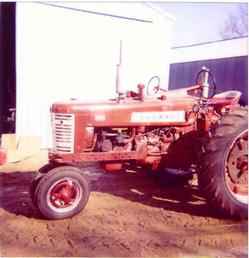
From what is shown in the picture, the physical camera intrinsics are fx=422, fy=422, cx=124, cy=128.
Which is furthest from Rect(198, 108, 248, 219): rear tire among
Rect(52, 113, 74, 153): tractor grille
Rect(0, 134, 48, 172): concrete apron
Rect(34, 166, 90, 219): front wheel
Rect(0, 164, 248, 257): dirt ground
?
Rect(0, 134, 48, 172): concrete apron

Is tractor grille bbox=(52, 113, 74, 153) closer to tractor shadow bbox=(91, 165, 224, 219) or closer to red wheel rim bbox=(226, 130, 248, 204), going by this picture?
tractor shadow bbox=(91, 165, 224, 219)

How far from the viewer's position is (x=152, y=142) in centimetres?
383

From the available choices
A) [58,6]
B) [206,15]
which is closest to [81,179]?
[206,15]

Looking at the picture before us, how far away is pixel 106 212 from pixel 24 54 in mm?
3525

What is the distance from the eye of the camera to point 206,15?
3.52 metres

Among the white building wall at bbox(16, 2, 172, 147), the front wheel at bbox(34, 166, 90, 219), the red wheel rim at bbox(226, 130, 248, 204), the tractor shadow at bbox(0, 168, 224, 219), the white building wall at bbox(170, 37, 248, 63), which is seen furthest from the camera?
the white building wall at bbox(170, 37, 248, 63)

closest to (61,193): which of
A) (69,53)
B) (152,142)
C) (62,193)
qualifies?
(62,193)

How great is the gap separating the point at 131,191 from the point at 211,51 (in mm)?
9308

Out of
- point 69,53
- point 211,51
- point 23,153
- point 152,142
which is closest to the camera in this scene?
point 152,142

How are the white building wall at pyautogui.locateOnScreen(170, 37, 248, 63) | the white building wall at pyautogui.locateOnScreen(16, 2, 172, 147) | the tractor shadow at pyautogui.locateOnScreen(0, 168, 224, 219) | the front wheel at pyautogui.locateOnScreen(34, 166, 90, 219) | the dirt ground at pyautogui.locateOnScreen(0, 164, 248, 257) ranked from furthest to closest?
the white building wall at pyautogui.locateOnScreen(170, 37, 248, 63), the white building wall at pyautogui.locateOnScreen(16, 2, 172, 147), the tractor shadow at pyautogui.locateOnScreen(0, 168, 224, 219), the front wheel at pyautogui.locateOnScreen(34, 166, 90, 219), the dirt ground at pyautogui.locateOnScreen(0, 164, 248, 257)

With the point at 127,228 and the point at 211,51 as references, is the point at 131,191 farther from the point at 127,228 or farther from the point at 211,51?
the point at 211,51

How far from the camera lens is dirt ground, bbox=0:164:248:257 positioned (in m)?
2.89

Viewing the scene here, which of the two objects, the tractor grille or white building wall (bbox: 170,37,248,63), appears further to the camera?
white building wall (bbox: 170,37,248,63)

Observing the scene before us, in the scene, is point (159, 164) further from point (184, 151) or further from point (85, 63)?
point (85, 63)
